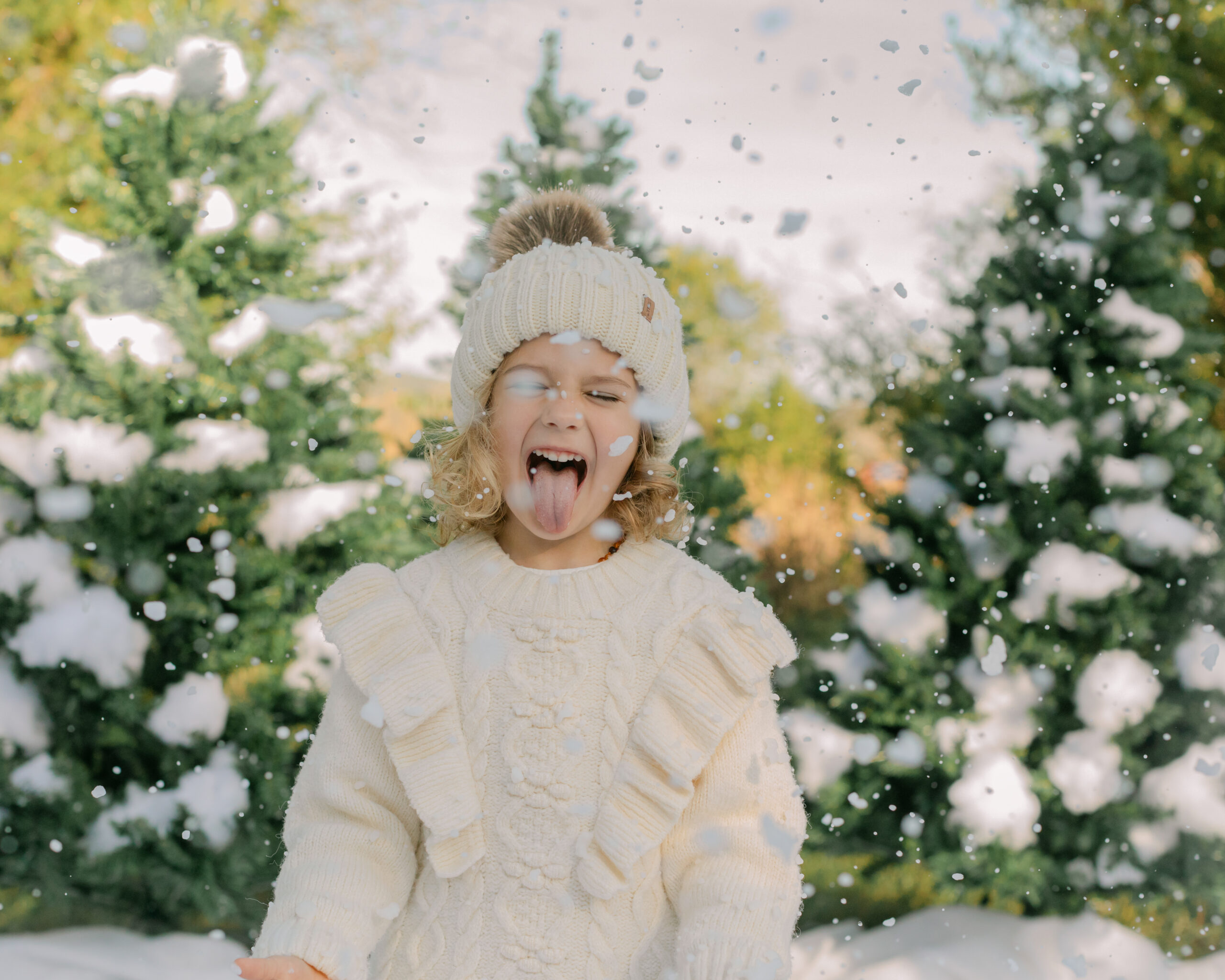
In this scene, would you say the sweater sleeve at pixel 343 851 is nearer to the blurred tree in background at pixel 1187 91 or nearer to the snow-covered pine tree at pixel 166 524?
the snow-covered pine tree at pixel 166 524

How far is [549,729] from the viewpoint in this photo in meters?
1.50

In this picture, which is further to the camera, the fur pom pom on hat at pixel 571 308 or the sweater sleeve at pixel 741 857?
the fur pom pom on hat at pixel 571 308

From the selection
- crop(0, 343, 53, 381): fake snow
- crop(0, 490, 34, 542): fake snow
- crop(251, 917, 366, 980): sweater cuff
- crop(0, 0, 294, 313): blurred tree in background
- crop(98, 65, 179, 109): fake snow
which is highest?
crop(0, 0, 294, 313): blurred tree in background

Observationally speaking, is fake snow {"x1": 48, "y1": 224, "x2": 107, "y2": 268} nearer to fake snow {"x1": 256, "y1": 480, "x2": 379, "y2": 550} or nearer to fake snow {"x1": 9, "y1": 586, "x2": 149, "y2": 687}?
fake snow {"x1": 256, "y1": 480, "x2": 379, "y2": 550}

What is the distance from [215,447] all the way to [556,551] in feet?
7.93

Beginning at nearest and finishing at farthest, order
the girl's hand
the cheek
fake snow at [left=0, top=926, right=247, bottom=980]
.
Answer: the girl's hand, the cheek, fake snow at [left=0, top=926, right=247, bottom=980]

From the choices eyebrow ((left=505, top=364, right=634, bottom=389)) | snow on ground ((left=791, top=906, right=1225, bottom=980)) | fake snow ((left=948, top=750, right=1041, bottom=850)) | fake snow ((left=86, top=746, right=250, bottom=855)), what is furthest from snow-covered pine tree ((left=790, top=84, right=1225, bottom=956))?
eyebrow ((left=505, top=364, right=634, bottom=389))

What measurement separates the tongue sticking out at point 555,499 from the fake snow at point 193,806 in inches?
102

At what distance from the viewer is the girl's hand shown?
53.2 inches

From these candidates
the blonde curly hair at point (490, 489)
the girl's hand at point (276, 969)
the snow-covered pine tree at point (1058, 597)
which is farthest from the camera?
the snow-covered pine tree at point (1058, 597)

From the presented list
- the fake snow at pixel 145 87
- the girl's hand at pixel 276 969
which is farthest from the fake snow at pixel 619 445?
the fake snow at pixel 145 87

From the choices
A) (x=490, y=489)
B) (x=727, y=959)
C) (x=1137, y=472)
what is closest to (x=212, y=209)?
(x=490, y=489)

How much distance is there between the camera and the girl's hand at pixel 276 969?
4.43ft

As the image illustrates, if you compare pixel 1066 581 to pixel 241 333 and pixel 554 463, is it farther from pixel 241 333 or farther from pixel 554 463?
pixel 241 333
